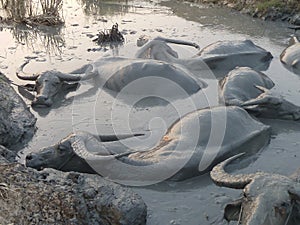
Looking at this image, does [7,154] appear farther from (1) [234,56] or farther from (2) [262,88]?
(1) [234,56]

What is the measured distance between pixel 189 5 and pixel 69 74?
6489mm

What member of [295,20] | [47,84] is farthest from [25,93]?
[295,20]

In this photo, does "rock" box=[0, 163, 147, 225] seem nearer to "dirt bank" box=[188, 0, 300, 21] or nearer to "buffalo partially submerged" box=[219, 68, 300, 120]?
"buffalo partially submerged" box=[219, 68, 300, 120]

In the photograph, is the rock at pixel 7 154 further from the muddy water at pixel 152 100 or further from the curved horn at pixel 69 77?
the curved horn at pixel 69 77

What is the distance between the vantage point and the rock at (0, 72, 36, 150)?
497 centimetres

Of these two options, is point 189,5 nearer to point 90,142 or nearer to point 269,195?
point 90,142

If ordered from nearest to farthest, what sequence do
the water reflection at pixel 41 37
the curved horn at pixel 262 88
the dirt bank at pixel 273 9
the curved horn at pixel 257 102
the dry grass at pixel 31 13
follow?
the curved horn at pixel 257 102
the curved horn at pixel 262 88
the water reflection at pixel 41 37
the dirt bank at pixel 273 9
the dry grass at pixel 31 13

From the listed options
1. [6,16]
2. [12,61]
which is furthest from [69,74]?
[6,16]

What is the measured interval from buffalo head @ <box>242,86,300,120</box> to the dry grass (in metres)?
6.26

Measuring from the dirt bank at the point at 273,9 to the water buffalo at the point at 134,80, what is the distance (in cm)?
451

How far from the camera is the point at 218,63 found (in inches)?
279

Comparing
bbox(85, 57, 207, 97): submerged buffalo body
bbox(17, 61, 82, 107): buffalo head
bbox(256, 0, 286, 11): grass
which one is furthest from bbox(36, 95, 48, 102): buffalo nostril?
bbox(256, 0, 286, 11): grass

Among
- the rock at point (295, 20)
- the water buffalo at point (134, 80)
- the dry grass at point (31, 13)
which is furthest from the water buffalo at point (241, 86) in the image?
the dry grass at point (31, 13)

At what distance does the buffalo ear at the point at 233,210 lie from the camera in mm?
3457
